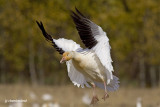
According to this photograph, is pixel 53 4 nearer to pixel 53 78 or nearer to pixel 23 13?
pixel 23 13

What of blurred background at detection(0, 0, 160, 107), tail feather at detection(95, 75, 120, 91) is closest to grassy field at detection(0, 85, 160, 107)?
blurred background at detection(0, 0, 160, 107)

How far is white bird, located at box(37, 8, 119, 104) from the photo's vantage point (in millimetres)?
6340

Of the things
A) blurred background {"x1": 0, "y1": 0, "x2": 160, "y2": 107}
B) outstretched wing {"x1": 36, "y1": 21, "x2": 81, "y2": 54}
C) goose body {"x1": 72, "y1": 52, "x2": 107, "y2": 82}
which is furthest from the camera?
blurred background {"x1": 0, "y1": 0, "x2": 160, "y2": 107}

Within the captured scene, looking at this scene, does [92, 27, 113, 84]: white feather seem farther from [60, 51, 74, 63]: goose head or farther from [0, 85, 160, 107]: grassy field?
[0, 85, 160, 107]: grassy field

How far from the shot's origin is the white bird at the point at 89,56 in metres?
6.34

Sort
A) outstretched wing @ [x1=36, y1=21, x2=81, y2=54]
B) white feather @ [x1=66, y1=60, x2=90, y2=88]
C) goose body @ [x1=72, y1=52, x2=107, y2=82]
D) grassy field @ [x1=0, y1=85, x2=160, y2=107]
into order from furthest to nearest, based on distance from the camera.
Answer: grassy field @ [x1=0, y1=85, x2=160, y2=107] < white feather @ [x1=66, y1=60, x2=90, y2=88] < outstretched wing @ [x1=36, y1=21, x2=81, y2=54] < goose body @ [x1=72, y1=52, x2=107, y2=82]

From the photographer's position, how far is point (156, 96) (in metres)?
16.2

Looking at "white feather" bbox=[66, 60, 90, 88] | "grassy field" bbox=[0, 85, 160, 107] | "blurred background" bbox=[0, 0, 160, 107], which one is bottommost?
"white feather" bbox=[66, 60, 90, 88]

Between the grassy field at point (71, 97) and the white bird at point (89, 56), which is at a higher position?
the grassy field at point (71, 97)

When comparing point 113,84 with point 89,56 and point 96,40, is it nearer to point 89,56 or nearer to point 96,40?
point 89,56

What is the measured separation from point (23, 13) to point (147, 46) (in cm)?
650

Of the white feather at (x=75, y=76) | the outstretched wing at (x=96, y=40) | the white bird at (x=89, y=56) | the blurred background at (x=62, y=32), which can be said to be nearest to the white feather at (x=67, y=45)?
the white bird at (x=89, y=56)

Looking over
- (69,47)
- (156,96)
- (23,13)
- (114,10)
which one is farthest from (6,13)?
(69,47)

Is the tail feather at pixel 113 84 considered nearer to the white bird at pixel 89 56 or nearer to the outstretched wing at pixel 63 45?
the white bird at pixel 89 56
